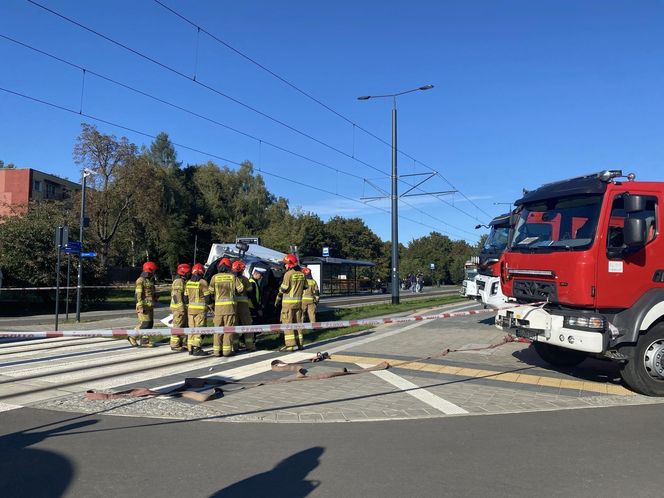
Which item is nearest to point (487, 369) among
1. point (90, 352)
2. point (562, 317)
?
point (562, 317)

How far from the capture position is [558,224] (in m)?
7.66

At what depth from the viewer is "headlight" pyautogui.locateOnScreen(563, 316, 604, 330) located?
6.66m

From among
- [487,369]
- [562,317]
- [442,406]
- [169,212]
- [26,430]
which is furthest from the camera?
[169,212]

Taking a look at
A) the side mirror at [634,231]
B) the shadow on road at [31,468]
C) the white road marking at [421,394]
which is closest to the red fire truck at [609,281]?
the side mirror at [634,231]

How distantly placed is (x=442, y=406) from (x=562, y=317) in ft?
6.70

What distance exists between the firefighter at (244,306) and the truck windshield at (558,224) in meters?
5.16

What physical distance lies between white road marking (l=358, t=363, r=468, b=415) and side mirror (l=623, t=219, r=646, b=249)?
2.95m

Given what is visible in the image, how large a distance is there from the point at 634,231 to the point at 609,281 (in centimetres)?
70

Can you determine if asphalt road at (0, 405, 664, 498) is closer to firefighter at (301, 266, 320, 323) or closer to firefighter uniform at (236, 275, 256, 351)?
firefighter uniform at (236, 275, 256, 351)

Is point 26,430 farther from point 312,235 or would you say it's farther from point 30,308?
point 312,235

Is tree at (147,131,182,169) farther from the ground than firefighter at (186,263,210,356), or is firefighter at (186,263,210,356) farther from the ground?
tree at (147,131,182,169)

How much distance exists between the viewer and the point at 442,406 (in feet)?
21.0

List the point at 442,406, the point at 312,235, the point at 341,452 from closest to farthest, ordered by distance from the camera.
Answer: the point at 341,452 → the point at 442,406 → the point at 312,235

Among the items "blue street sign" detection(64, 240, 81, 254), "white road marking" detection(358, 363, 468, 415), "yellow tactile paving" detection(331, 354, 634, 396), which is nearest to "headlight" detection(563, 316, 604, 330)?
"yellow tactile paving" detection(331, 354, 634, 396)
